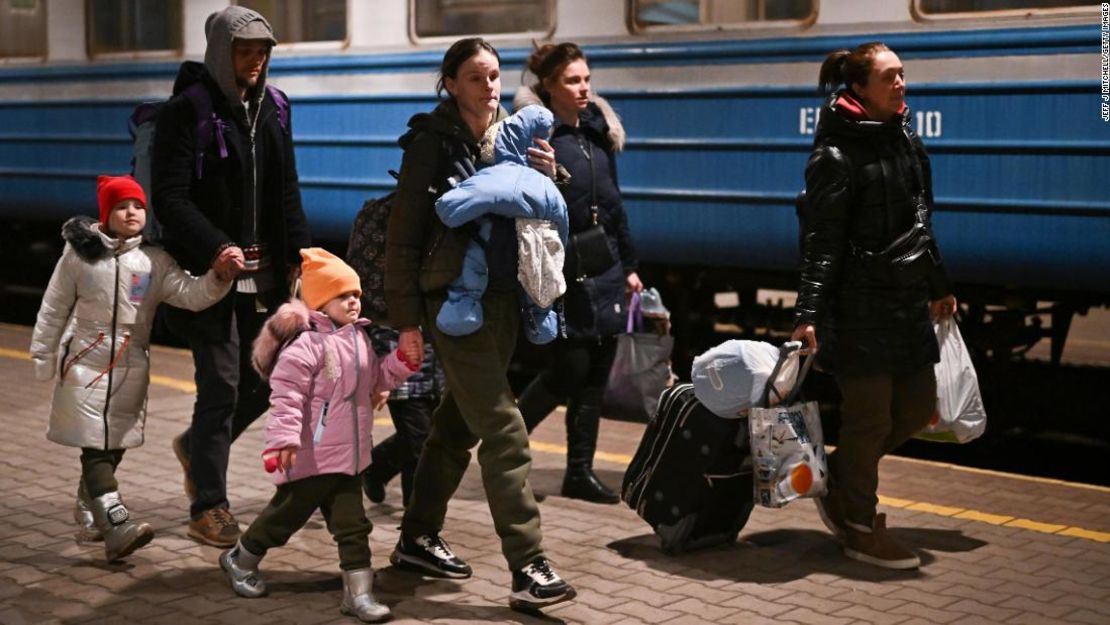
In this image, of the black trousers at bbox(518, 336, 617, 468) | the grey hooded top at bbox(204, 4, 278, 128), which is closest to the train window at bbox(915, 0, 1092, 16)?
the black trousers at bbox(518, 336, 617, 468)

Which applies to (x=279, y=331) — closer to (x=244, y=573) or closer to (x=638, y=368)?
(x=244, y=573)

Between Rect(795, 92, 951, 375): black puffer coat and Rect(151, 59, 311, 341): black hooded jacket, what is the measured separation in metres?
1.75

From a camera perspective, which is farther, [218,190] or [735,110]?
[735,110]

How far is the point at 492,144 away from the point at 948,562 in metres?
1.97

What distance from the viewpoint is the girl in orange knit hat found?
489 cm

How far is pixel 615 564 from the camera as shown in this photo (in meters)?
5.49

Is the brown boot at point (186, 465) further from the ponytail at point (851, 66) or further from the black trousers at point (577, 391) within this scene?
the ponytail at point (851, 66)

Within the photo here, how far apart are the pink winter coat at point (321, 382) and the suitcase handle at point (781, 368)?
1.16m

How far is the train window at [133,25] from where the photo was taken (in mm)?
10609

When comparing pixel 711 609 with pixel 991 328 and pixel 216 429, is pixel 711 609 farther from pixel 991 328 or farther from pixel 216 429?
pixel 991 328

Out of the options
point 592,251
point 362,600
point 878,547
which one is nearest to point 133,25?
point 592,251

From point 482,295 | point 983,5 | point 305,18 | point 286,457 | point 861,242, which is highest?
point 983,5

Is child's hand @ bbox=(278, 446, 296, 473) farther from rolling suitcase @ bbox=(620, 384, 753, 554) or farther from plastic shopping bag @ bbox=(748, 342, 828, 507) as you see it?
plastic shopping bag @ bbox=(748, 342, 828, 507)

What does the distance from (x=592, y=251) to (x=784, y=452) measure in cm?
117
